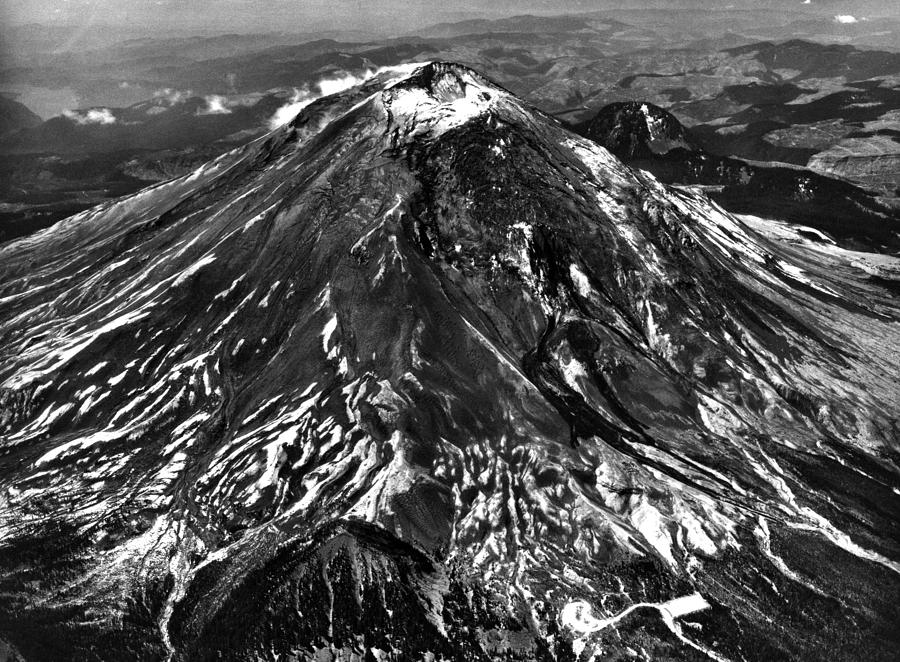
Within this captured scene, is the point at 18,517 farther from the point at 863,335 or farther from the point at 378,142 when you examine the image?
the point at 863,335

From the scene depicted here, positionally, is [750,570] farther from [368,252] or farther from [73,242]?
[73,242]

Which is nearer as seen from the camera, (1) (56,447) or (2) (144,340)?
(1) (56,447)

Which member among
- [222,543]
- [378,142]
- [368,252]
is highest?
[378,142]

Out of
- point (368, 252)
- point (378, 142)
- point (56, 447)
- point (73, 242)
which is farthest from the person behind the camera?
point (73, 242)

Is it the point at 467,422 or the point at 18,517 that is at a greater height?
the point at 467,422

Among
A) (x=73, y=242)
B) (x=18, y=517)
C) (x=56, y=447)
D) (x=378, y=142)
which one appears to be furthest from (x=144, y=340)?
(x=73, y=242)

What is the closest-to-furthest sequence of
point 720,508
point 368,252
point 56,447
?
point 720,508 < point 56,447 < point 368,252
